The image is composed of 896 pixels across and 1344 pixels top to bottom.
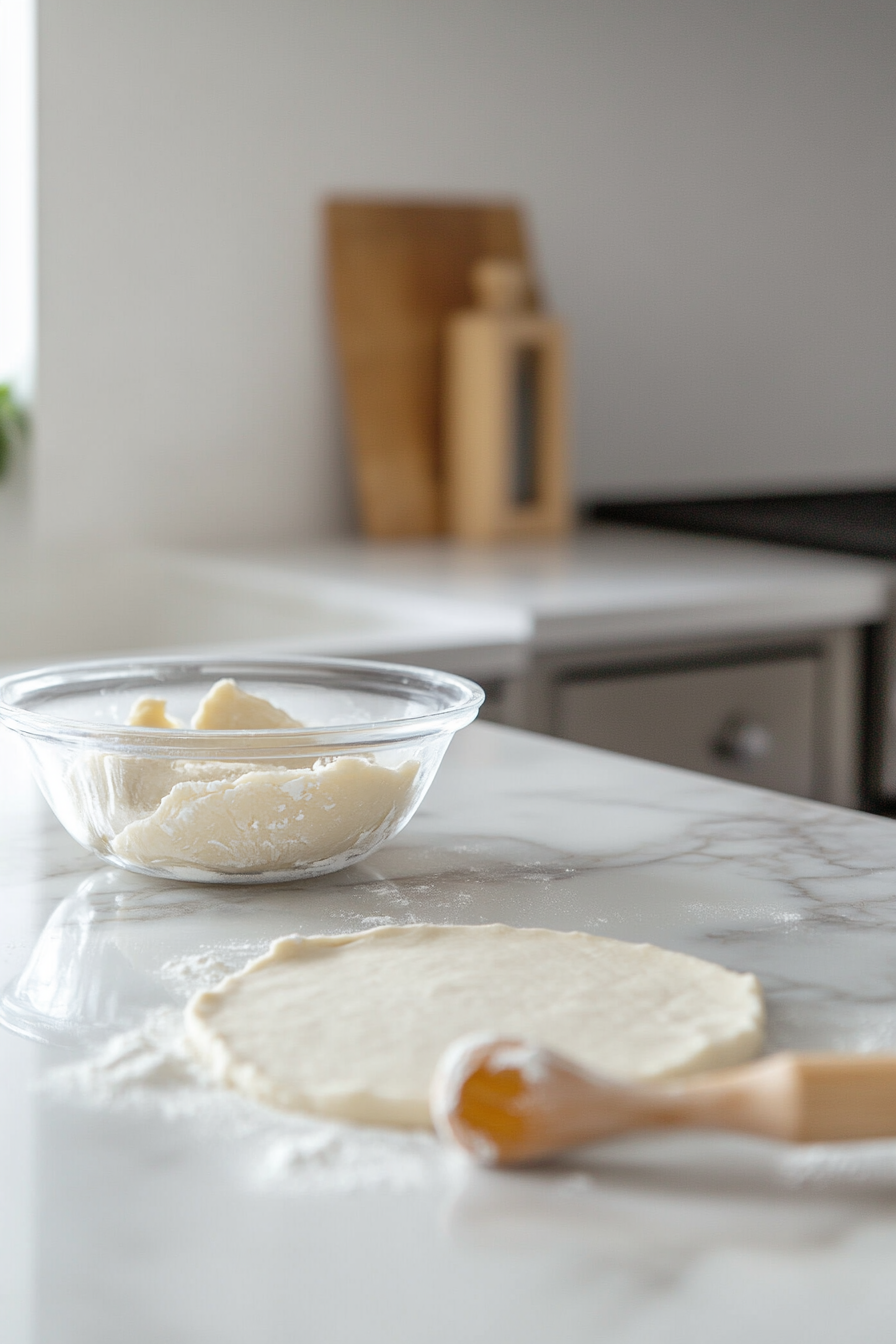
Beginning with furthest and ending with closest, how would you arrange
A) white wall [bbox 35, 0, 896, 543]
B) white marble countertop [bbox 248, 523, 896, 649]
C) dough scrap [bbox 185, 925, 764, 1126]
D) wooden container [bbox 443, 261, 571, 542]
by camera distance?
wooden container [bbox 443, 261, 571, 542]
white wall [bbox 35, 0, 896, 543]
white marble countertop [bbox 248, 523, 896, 649]
dough scrap [bbox 185, 925, 764, 1126]

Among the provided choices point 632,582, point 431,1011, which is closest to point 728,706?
point 632,582

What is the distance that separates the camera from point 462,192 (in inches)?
92.6

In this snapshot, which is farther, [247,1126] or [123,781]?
[123,781]

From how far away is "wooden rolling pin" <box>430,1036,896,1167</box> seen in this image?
1.37 feet

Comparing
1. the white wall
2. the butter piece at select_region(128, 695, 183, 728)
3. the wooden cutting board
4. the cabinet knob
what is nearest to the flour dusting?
the butter piece at select_region(128, 695, 183, 728)

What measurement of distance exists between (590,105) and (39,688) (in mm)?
1925

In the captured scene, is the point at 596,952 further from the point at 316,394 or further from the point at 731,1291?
the point at 316,394

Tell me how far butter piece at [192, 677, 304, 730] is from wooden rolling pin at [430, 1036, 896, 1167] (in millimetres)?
349

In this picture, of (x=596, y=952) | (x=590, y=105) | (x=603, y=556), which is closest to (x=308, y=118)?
(x=590, y=105)

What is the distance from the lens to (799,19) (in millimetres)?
2652

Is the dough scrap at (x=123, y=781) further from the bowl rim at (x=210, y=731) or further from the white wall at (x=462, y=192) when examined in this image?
the white wall at (x=462, y=192)

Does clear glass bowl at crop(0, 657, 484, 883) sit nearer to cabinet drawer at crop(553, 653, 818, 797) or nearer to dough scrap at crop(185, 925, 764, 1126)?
dough scrap at crop(185, 925, 764, 1126)

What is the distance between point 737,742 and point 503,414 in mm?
640

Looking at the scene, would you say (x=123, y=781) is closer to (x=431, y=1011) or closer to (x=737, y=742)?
(x=431, y=1011)
